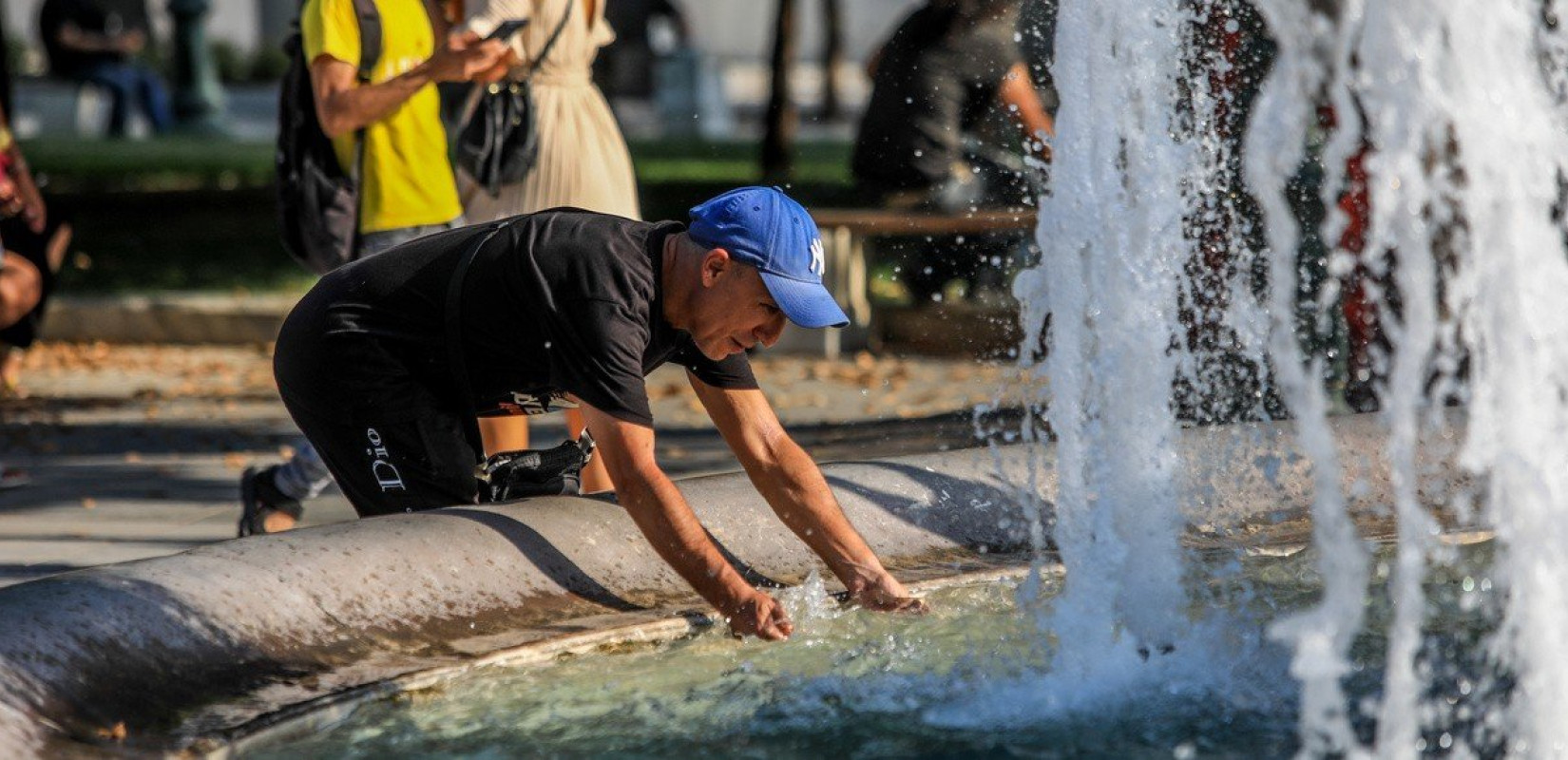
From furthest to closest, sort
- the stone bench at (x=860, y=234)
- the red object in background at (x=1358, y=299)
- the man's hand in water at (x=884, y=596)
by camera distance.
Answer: the stone bench at (x=860, y=234) < the red object in background at (x=1358, y=299) < the man's hand in water at (x=884, y=596)

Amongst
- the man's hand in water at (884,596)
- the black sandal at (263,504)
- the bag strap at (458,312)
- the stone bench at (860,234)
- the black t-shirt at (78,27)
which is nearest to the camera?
the bag strap at (458,312)

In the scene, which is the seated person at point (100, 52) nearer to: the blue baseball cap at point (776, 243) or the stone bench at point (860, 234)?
the stone bench at point (860, 234)

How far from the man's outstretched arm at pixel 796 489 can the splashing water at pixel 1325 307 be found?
40cm

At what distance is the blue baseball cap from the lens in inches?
137

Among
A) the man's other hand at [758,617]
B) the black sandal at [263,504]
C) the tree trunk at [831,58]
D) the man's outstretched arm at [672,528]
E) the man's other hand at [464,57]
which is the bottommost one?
the tree trunk at [831,58]

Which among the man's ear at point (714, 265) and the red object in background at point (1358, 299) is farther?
the red object in background at point (1358, 299)

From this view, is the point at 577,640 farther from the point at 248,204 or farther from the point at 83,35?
the point at 83,35

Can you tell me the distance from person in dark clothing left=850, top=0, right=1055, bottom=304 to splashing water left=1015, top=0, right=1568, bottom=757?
358 centimetres

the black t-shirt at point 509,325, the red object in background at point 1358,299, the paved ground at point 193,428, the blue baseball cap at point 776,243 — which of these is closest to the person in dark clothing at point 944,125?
the paved ground at point 193,428

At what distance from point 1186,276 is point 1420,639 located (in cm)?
252

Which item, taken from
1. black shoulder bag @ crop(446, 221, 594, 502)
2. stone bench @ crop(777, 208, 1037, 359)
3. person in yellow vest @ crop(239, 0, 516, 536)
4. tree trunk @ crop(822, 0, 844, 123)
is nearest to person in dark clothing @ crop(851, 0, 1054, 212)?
stone bench @ crop(777, 208, 1037, 359)

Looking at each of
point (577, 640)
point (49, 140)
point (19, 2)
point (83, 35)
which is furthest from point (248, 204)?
point (19, 2)

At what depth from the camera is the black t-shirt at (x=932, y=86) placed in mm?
8516

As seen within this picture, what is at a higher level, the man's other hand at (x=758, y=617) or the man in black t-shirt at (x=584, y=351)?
the man in black t-shirt at (x=584, y=351)
